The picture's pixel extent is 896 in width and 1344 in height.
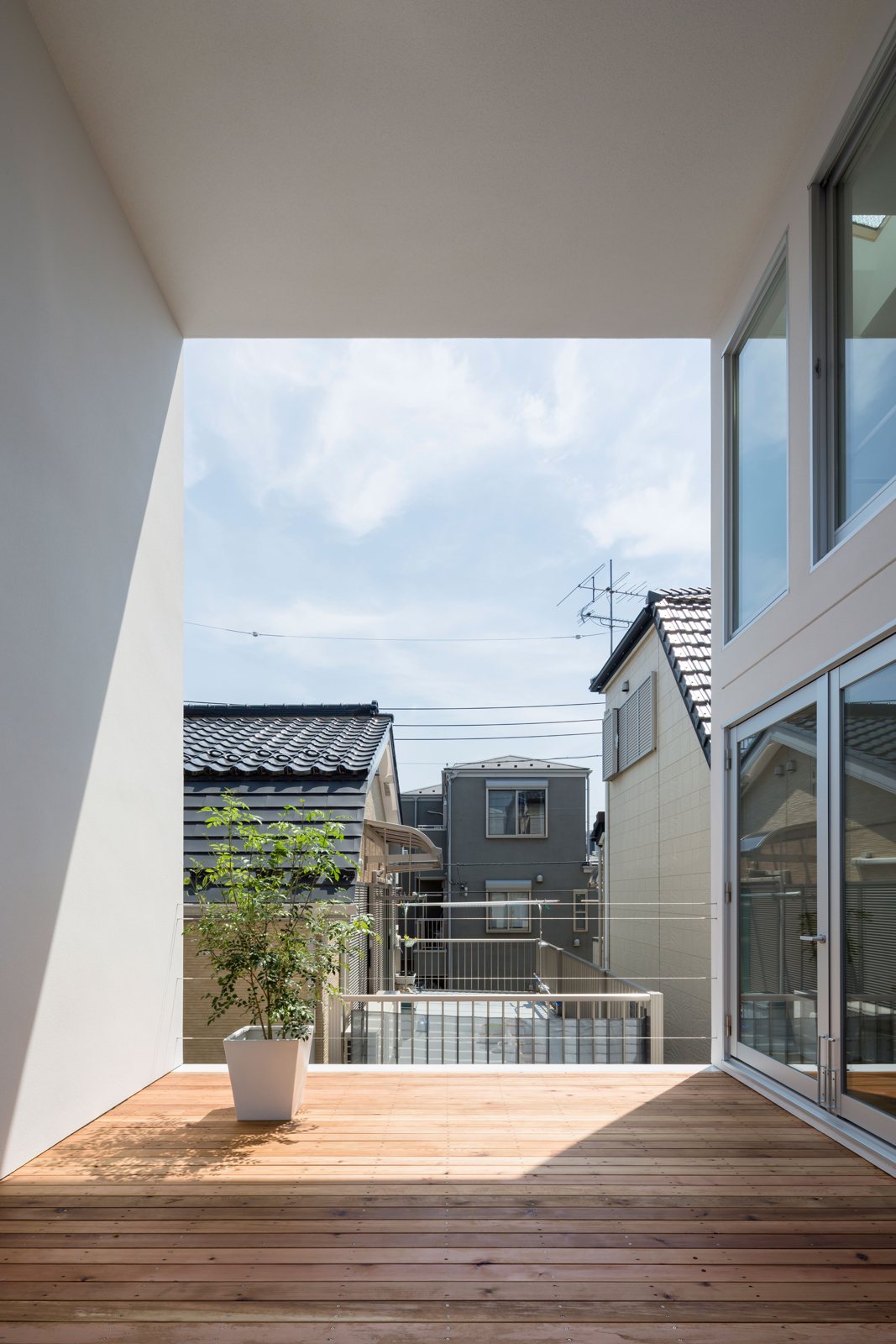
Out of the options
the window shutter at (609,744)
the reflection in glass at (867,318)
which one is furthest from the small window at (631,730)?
the reflection in glass at (867,318)

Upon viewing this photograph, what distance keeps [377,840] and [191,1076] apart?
5.71m

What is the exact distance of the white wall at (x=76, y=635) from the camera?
3.25 meters

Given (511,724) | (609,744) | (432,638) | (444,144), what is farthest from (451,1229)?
(432,638)

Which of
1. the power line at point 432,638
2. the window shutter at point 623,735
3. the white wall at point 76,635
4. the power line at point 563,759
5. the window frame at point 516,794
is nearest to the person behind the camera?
→ the white wall at point 76,635

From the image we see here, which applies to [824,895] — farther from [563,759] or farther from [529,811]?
[563,759]

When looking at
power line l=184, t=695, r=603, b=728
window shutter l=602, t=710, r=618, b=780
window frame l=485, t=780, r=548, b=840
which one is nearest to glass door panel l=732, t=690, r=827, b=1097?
window shutter l=602, t=710, r=618, b=780

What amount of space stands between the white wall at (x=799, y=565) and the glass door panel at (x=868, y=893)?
24 centimetres

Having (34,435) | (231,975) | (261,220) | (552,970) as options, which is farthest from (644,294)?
(552,970)

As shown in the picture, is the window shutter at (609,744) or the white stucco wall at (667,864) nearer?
the white stucco wall at (667,864)

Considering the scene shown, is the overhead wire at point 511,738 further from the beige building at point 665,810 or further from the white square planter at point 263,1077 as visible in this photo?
the white square planter at point 263,1077

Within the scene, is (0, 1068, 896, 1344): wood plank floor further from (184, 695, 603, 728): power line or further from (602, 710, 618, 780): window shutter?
(184, 695, 603, 728): power line

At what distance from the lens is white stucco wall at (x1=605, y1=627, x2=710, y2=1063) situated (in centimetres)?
830

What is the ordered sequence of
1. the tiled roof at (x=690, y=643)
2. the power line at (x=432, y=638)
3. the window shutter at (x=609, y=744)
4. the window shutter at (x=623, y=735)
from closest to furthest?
the tiled roof at (x=690, y=643) → the window shutter at (x=623, y=735) → the window shutter at (x=609, y=744) → the power line at (x=432, y=638)

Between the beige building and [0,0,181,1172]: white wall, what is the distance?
13.0ft
